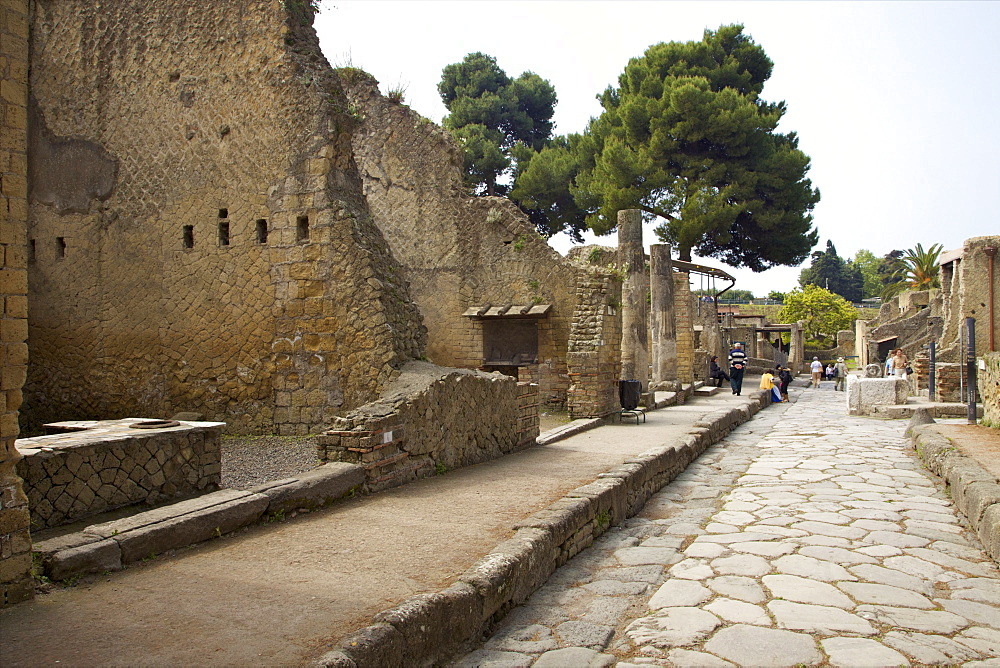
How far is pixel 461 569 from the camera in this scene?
3.54 meters

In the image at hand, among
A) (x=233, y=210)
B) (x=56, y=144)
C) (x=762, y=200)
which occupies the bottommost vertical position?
(x=233, y=210)

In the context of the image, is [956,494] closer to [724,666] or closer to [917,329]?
[724,666]

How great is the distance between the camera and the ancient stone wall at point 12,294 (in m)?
2.96

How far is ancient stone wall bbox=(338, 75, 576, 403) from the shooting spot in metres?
12.9

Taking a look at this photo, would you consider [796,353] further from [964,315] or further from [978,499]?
[978,499]

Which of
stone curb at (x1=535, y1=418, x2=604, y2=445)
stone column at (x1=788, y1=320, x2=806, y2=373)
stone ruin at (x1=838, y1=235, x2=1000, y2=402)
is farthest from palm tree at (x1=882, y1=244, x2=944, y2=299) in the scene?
stone curb at (x1=535, y1=418, x2=604, y2=445)

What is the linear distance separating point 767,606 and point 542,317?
9.47 m

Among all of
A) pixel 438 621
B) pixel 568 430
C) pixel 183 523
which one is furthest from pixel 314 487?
pixel 568 430

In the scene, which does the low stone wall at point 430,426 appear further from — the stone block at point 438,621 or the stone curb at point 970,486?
A: the stone curb at point 970,486

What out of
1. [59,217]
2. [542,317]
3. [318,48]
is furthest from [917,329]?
[59,217]

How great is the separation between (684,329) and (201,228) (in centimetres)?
1509

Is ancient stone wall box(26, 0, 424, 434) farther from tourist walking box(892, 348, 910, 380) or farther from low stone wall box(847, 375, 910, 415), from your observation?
tourist walking box(892, 348, 910, 380)

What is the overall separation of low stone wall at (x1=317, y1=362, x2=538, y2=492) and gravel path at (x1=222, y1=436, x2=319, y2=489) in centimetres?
67

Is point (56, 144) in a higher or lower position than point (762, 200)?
lower
